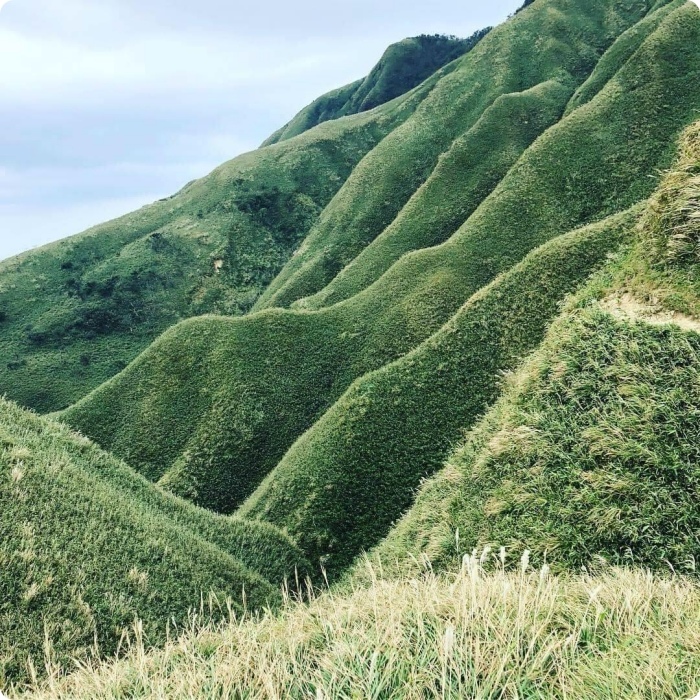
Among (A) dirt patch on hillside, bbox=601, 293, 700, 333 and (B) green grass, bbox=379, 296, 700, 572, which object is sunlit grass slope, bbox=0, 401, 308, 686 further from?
(A) dirt patch on hillside, bbox=601, 293, 700, 333

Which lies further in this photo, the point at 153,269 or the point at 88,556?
the point at 153,269

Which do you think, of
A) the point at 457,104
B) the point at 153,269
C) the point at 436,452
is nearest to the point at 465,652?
the point at 436,452

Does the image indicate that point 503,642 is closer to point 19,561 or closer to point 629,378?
point 629,378

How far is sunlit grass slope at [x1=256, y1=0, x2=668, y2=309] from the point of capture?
9631cm

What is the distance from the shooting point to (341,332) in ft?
165

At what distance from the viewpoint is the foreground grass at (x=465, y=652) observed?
5047 millimetres

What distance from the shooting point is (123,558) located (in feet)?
50.7

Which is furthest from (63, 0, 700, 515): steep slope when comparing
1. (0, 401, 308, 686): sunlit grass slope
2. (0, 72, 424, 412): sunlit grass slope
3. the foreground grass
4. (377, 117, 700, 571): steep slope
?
(0, 72, 424, 412): sunlit grass slope

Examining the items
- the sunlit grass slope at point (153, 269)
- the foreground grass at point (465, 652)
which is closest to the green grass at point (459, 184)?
A: the sunlit grass slope at point (153, 269)

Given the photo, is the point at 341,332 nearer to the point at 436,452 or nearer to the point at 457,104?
the point at 436,452

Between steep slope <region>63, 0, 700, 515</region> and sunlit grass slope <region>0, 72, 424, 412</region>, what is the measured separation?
4859cm

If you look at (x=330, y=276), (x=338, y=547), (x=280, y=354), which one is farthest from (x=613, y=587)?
(x=330, y=276)

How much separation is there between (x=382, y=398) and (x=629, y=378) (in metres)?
17.9

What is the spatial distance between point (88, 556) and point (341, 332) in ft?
121
